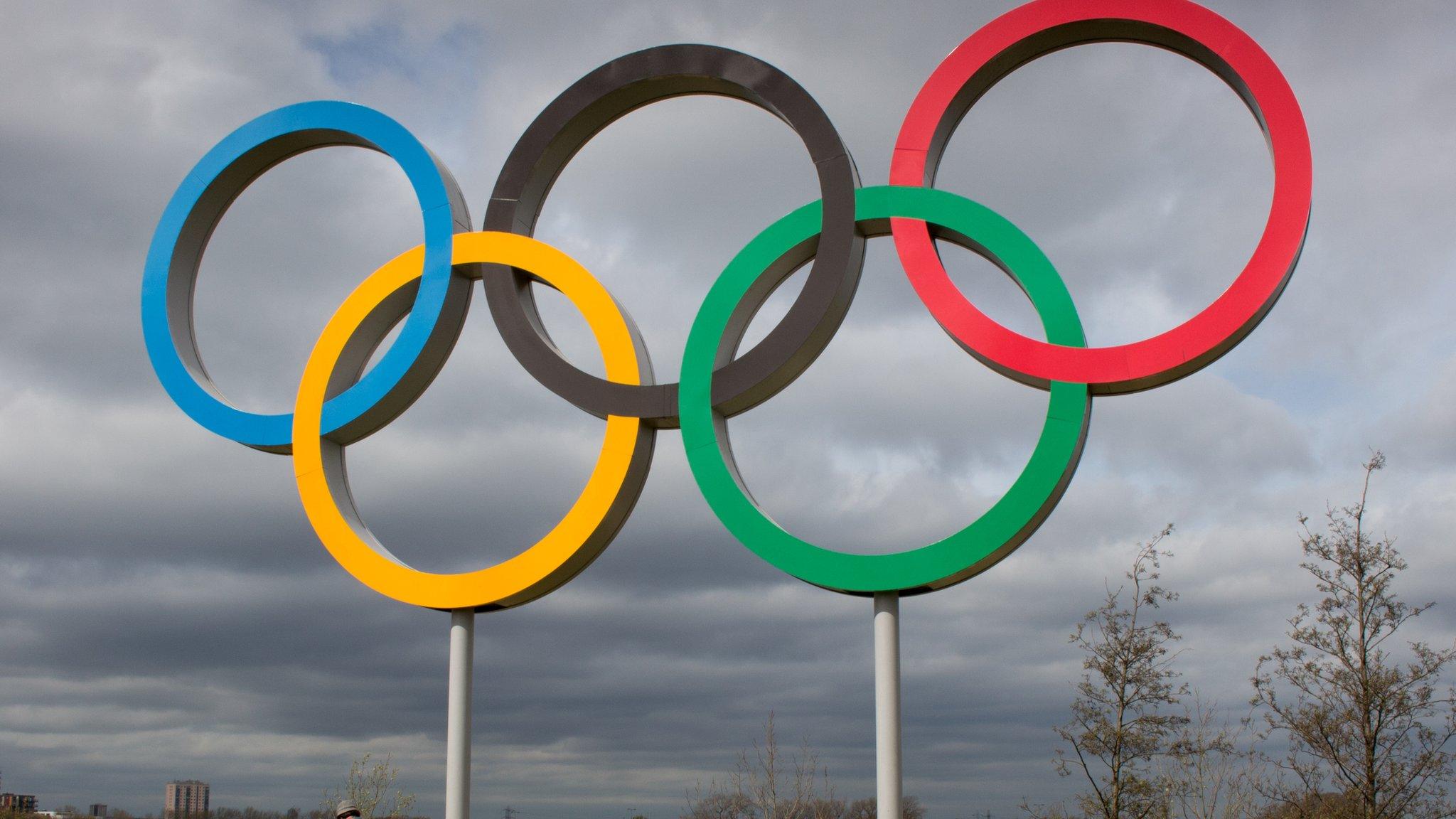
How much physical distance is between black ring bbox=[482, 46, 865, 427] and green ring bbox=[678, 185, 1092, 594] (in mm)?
298

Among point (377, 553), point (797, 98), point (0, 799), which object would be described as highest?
point (797, 98)

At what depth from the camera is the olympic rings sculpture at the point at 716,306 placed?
13.9m

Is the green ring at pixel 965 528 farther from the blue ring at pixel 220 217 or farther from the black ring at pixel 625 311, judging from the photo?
the blue ring at pixel 220 217

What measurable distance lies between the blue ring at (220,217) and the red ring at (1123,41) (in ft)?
19.1

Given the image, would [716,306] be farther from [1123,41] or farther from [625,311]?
[1123,41]

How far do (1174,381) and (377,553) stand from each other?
30.2 feet

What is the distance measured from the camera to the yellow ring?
15.3 m

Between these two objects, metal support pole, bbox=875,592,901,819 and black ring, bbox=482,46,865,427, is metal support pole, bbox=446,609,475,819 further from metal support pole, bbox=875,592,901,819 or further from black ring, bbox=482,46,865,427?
metal support pole, bbox=875,592,901,819

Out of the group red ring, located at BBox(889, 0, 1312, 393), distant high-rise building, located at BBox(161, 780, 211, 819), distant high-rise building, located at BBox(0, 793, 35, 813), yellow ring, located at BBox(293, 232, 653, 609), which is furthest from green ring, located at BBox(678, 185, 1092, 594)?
distant high-rise building, located at BBox(161, 780, 211, 819)

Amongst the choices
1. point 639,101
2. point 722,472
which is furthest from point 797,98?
point 722,472

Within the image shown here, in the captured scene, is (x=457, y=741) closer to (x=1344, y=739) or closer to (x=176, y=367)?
(x=176, y=367)

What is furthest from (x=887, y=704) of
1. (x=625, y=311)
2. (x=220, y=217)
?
(x=220, y=217)

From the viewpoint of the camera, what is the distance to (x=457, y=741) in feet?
51.3

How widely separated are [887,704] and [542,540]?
430cm
